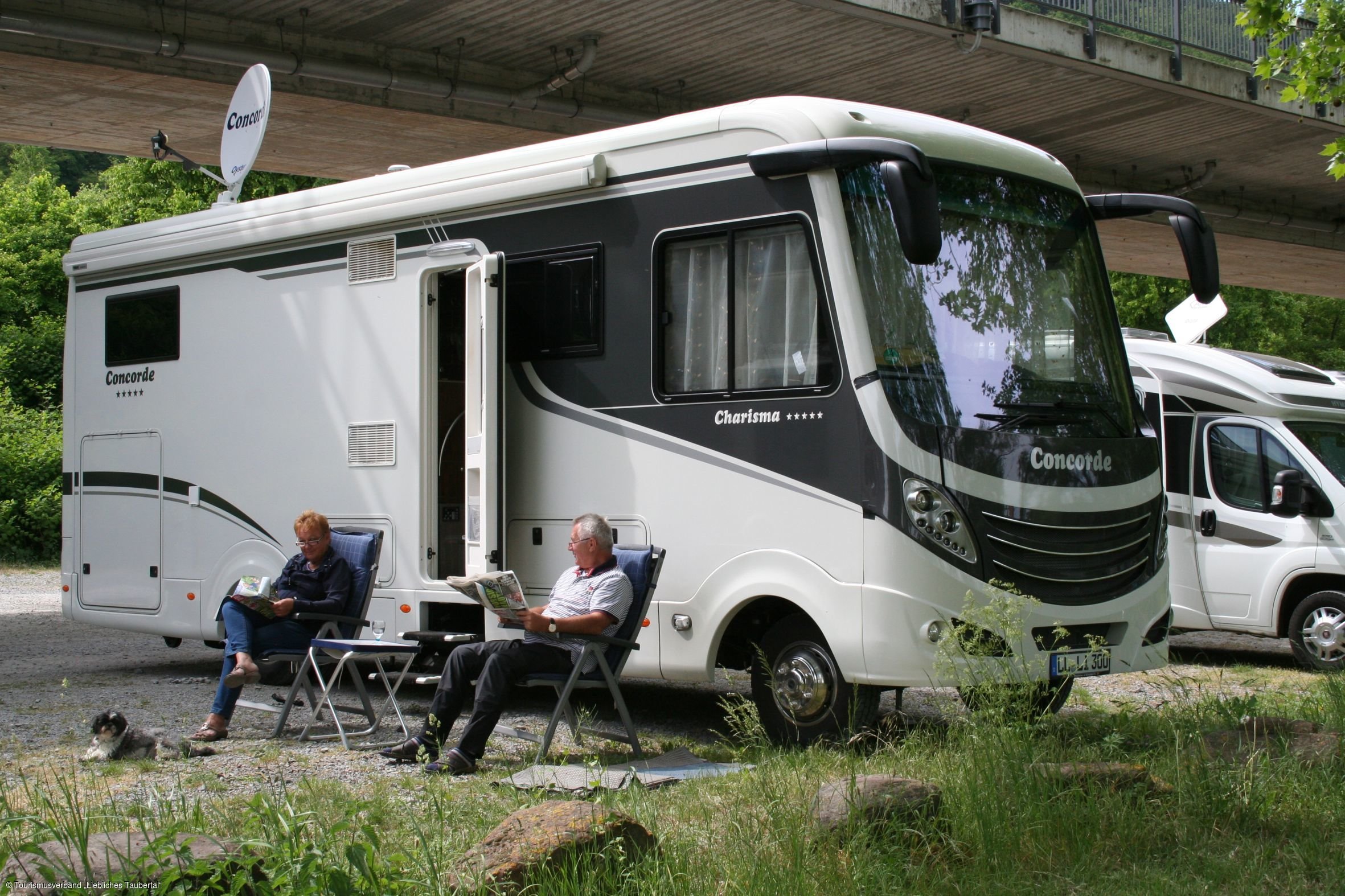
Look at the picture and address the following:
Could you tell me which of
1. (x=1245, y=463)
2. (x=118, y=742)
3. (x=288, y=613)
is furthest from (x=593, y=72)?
(x=118, y=742)

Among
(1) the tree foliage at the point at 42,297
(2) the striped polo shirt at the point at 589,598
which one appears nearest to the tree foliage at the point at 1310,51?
(2) the striped polo shirt at the point at 589,598

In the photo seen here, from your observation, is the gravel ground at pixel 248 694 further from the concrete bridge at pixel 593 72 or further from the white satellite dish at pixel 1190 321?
the concrete bridge at pixel 593 72

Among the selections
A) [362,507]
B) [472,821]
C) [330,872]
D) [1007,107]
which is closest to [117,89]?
[362,507]

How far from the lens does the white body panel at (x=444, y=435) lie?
7.09 metres

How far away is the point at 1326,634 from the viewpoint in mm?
10750

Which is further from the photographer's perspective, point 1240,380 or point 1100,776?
point 1240,380

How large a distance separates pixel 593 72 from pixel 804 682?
382 inches

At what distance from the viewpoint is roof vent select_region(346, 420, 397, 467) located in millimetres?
9039

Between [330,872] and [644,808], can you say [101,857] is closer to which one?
[330,872]

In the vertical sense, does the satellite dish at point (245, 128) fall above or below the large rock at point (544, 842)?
above

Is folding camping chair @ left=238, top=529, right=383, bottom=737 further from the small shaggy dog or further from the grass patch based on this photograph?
the grass patch

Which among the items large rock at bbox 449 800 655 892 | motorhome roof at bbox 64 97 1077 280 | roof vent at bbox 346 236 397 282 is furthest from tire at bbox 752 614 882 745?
roof vent at bbox 346 236 397 282

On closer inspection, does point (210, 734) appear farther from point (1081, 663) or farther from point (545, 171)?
point (1081, 663)

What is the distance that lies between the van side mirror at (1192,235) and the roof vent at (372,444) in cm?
444
